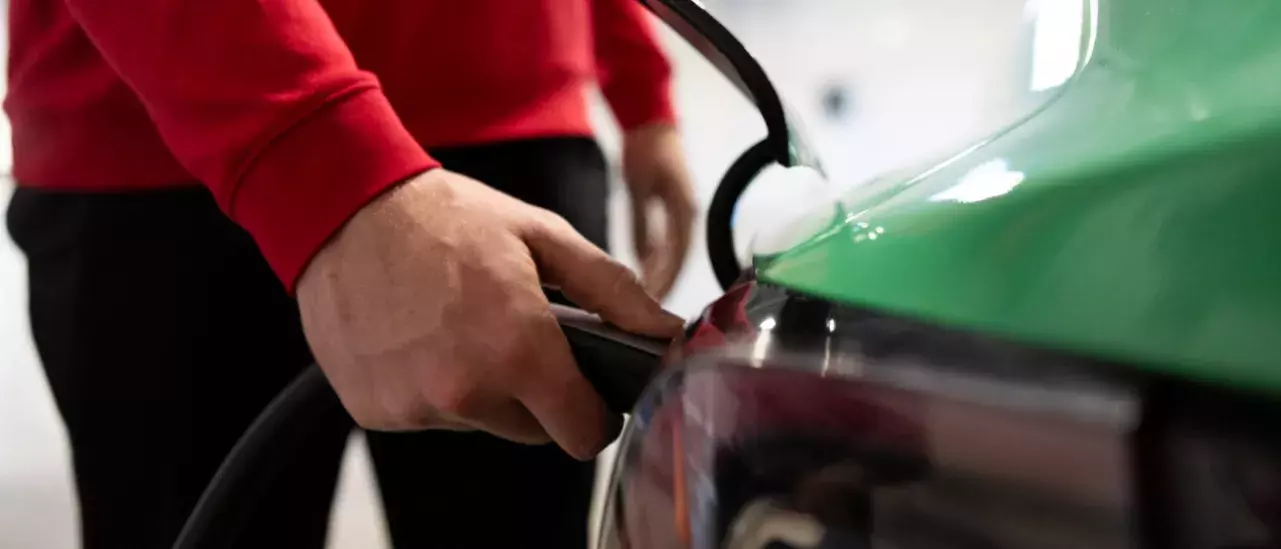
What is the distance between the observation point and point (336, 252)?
0.30m

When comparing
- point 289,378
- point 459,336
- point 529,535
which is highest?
point 459,336

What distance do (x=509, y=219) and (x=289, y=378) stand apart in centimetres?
32

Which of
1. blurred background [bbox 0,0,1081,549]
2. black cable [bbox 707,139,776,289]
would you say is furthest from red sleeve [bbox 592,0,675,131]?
black cable [bbox 707,139,776,289]

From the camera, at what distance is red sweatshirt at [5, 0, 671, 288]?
0.31 meters

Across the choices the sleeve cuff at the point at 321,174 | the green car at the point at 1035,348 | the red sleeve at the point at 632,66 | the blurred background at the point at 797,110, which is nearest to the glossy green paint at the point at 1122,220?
the green car at the point at 1035,348

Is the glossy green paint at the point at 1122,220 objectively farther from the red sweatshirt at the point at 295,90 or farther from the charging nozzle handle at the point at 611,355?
the red sweatshirt at the point at 295,90

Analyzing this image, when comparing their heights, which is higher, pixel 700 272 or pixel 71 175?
pixel 71 175

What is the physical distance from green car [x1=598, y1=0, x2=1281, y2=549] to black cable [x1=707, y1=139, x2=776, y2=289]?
69mm

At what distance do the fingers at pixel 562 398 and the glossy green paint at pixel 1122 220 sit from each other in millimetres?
70

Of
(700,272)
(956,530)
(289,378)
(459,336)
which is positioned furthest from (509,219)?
(700,272)

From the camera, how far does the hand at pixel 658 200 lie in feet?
2.13

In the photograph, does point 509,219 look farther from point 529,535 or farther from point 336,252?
point 529,535

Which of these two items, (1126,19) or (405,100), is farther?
(405,100)

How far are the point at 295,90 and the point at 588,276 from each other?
11cm
